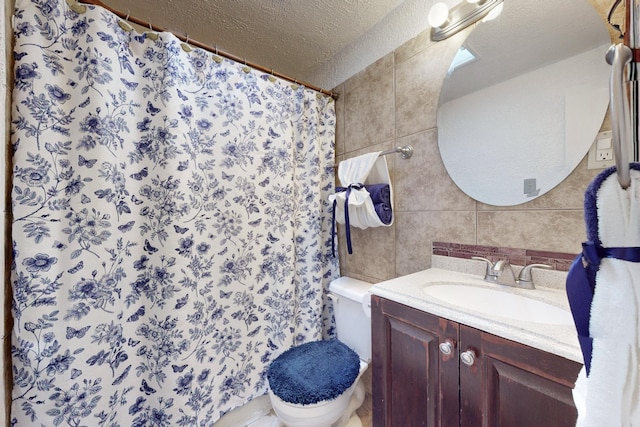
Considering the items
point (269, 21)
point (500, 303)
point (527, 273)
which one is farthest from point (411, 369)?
point (269, 21)

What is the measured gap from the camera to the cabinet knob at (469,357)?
1.98 ft

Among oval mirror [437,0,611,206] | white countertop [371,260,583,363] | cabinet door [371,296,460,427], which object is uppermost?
oval mirror [437,0,611,206]

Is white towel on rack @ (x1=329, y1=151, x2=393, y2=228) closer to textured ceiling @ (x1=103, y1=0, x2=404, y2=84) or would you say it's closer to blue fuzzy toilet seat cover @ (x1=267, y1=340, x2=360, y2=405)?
blue fuzzy toilet seat cover @ (x1=267, y1=340, x2=360, y2=405)

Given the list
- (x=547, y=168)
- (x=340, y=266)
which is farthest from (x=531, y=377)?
(x=340, y=266)

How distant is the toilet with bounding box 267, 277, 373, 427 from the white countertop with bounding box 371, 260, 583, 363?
213 mm

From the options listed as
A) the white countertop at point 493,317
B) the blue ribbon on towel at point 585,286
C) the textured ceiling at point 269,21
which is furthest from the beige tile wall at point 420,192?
the blue ribbon on towel at point 585,286

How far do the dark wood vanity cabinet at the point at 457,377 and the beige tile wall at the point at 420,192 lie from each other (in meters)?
0.46

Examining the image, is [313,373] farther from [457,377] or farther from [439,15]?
[439,15]

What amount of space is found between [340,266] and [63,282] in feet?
4.32

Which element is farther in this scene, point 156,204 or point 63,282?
point 156,204

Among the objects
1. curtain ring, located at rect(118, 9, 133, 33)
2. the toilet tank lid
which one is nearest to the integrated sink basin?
the toilet tank lid

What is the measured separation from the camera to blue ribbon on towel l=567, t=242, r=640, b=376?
318 mm

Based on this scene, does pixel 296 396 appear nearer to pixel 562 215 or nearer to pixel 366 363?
pixel 366 363

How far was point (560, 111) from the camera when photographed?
0.80 m
